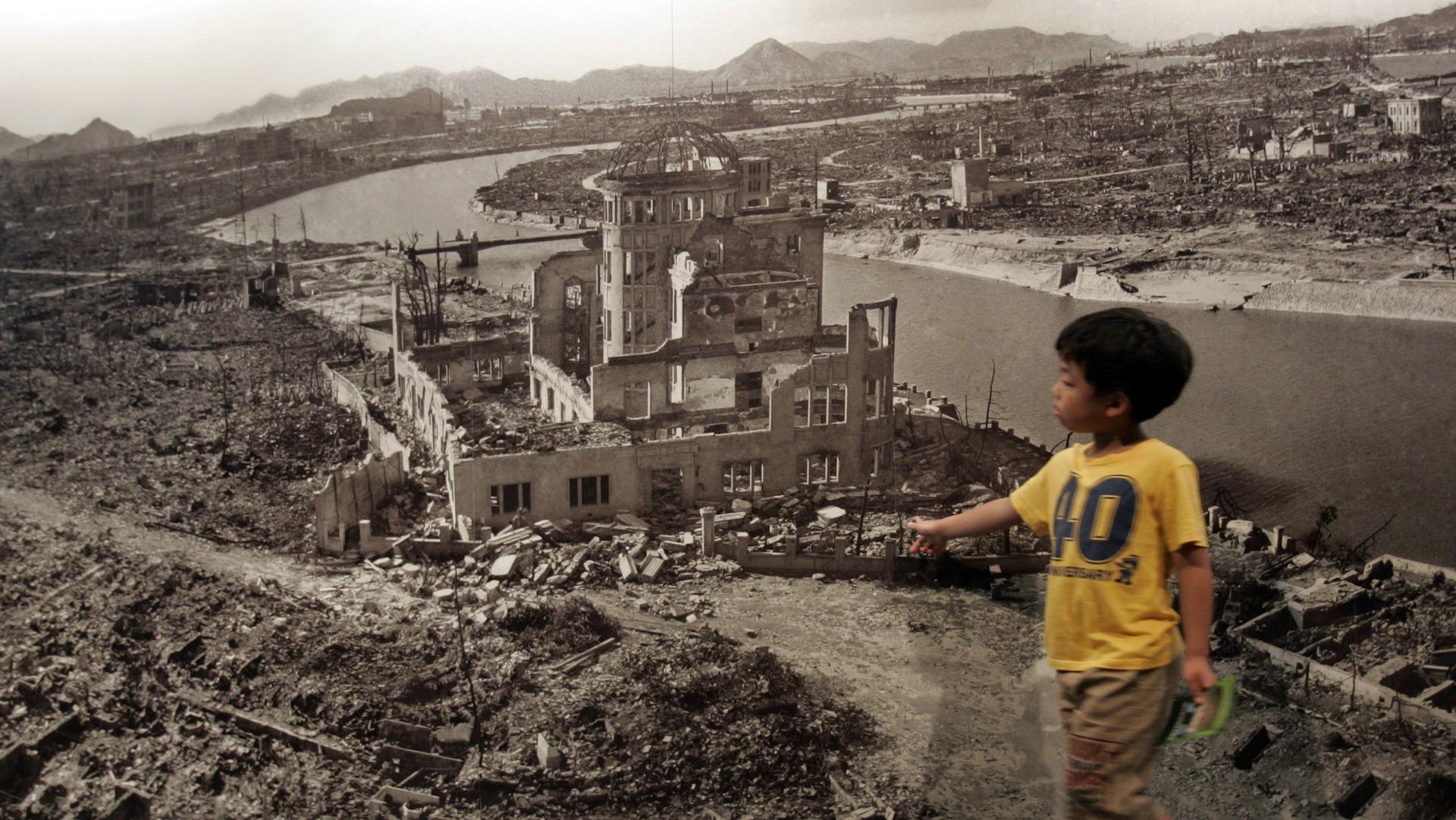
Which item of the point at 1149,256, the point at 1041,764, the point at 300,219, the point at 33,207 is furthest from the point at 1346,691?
the point at 300,219

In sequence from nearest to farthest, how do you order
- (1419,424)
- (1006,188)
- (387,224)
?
(1419,424) → (1006,188) → (387,224)

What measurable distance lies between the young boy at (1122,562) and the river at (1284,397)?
15.7 meters

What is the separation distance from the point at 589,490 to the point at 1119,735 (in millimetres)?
12762

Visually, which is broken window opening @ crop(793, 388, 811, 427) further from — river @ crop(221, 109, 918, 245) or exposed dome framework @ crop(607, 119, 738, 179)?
river @ crop(221, 109, 918, 245)

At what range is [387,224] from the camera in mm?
46625

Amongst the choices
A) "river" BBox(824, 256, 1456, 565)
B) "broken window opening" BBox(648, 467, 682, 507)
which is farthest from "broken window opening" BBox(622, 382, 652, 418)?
"river" BBox(824, 256, 1456, 565)

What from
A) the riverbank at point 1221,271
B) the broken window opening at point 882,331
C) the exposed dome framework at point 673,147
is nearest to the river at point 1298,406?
the riverbank at point 1221,271

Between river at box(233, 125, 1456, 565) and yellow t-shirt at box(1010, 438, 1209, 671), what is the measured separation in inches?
617

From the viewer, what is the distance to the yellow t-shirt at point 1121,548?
3.01 metres

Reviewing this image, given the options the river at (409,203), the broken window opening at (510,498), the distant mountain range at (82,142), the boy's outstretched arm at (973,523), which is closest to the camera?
the boy's outstretched arm at (973,523)

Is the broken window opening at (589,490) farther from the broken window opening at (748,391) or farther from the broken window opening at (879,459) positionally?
the broken window opening at (879,459)

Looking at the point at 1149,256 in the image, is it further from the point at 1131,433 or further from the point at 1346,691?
the point at 1131,433

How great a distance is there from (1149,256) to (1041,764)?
58.6 feet

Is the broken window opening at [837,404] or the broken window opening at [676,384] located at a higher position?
the broken window opening at [676,384]
